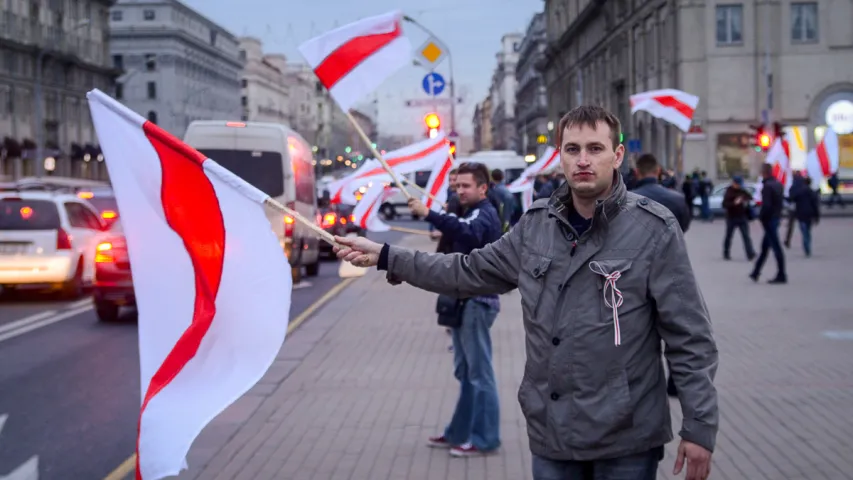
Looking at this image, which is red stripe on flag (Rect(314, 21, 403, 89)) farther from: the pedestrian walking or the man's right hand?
the pedestrian walking

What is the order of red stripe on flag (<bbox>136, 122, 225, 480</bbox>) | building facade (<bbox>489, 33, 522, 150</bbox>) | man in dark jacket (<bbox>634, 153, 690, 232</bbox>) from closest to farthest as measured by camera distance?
red stripe on flag (<bbox>136, 122, 225, 480</bbox>), man in dark jacket (<bbox>634, 153, 690, 232</bbox>), building facade (<bbox>489, 33, 522, 150</bbox>)

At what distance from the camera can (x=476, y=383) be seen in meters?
7.44

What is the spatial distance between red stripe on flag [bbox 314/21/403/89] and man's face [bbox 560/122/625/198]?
494 cm

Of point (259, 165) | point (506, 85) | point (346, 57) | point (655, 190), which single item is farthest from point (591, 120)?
point (506, 85)

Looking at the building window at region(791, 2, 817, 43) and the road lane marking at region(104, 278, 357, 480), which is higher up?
the building window at region(791, 2, 817, 43)

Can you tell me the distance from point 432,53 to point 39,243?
7.81 metres

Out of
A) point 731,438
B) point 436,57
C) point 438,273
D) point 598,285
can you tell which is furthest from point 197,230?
point 436,57

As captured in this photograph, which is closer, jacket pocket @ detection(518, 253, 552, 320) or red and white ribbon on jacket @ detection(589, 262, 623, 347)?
red and white ribbon on jacket @ detection(589, 262, 623, 347)

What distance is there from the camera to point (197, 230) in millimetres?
4664

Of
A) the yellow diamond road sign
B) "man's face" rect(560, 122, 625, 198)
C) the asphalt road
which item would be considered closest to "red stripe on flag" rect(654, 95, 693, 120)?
the yellow diamond road sign

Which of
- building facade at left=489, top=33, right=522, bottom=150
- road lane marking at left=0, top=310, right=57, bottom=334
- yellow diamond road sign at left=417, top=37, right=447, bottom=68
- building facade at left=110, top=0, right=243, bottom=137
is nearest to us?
road lane marking at left=0, top=310, right=57, bottom=334

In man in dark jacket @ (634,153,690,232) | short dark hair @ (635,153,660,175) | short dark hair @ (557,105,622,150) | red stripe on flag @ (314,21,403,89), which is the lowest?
man in dark jacket @ (634,153,690,232)

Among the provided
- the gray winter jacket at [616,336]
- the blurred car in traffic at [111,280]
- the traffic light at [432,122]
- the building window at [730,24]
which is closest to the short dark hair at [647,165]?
the gray winter jacket at [616,336]

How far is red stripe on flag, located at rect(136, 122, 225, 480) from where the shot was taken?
4.59 meters
